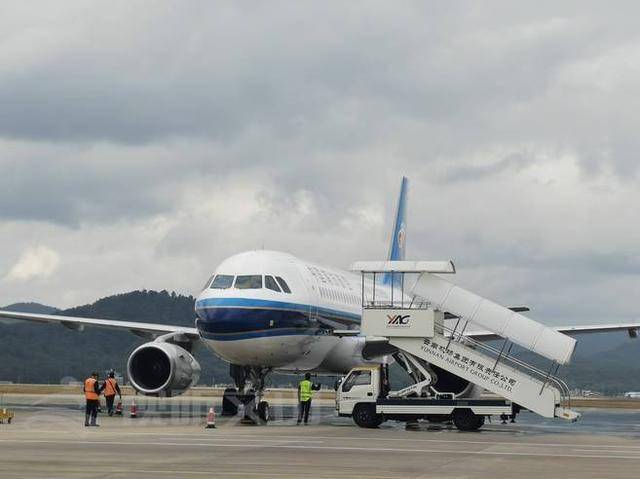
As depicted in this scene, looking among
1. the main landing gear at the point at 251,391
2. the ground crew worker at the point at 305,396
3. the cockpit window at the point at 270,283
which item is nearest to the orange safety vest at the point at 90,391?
the main landing gear at the point at 251,391

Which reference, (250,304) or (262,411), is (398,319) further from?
(262,411)

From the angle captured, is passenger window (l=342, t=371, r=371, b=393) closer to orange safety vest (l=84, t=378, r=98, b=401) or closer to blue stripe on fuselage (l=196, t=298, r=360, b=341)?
blue stripe on fuselage (l=196, t=298, r=360, b=341)

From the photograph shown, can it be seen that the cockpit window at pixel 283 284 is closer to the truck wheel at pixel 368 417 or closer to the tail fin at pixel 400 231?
the truck wheel at pixel 368 417

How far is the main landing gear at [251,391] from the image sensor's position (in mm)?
30125

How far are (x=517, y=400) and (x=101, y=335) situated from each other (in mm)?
120911

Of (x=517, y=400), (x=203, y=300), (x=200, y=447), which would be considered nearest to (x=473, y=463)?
(x=200, y=447)

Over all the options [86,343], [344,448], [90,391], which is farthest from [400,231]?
[86,343]

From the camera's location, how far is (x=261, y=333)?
28859 millimetres

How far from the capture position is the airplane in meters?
28.8

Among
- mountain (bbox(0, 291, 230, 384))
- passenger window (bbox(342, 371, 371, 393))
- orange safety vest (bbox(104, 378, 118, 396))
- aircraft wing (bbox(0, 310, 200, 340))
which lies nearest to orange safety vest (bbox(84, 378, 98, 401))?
orange safety vest (bbox(104, 378, 118, 396))

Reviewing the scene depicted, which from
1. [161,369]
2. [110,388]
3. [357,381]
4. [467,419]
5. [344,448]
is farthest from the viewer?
[110,388]

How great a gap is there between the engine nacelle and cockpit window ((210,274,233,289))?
10.6ft

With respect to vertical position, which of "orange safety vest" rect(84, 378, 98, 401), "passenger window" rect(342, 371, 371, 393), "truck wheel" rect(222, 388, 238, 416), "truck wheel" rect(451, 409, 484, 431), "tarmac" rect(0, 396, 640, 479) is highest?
"passenger window" rect(342, 371, 371, 393)

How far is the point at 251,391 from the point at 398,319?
498cm
